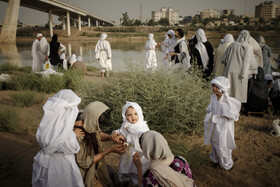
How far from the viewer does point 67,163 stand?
2084mm

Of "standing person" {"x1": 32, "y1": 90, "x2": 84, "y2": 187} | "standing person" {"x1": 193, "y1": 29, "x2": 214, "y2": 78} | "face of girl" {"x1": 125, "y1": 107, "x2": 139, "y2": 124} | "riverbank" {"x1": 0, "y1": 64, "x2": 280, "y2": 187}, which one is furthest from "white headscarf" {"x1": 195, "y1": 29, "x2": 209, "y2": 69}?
"standing person" {"x1": 32, "y1": 90, "x2": 84, "y2": 187}

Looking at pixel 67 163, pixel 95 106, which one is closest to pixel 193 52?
pixel 95 106

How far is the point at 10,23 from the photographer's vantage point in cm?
3120

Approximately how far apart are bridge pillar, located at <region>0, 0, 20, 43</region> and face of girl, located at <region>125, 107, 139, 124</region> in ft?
114

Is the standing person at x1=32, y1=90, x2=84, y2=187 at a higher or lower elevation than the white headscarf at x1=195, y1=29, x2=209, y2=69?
lower

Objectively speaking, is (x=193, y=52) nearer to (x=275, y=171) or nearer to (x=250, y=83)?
(x=250, y=83)

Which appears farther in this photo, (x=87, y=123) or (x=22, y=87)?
(x=22, y=87)

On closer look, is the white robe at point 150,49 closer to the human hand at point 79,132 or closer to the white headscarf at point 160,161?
the human hand at point 79,132

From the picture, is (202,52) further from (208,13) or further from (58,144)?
(208,13)

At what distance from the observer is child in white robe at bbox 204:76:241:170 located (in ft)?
10.0

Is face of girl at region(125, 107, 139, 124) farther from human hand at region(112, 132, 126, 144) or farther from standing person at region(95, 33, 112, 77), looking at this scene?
standing person at region(95, 33, 112, 77)

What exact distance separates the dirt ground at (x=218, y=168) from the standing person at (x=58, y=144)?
116 cm

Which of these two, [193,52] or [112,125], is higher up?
[193,52]

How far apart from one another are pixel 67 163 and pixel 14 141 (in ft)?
8.35
